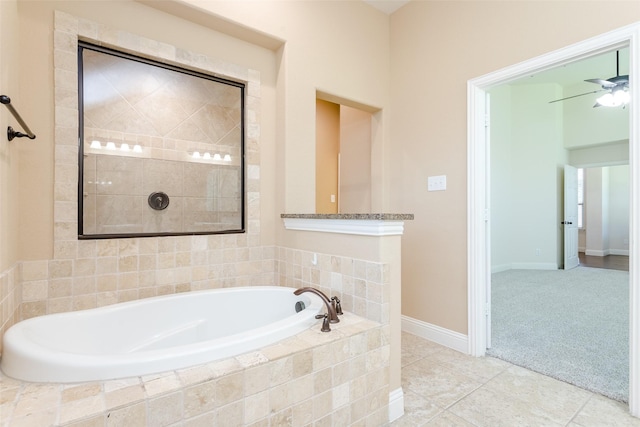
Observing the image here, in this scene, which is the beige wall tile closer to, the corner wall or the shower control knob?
the corner wall

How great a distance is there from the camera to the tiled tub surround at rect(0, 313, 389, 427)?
36.0 inches

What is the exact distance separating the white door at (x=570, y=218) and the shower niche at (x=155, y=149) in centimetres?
604

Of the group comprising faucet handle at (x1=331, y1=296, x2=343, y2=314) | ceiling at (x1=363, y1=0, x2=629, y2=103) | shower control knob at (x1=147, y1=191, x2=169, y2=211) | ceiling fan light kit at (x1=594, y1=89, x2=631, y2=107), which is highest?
ceiling at (x1=363, y1=0, x2=629, y2=103)

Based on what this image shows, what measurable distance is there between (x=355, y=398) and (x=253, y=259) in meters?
1.31

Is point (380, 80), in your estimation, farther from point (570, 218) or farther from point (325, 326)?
point (570, 218)

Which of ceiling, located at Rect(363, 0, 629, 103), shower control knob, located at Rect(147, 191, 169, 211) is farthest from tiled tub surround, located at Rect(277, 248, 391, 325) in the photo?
ceiling, located at Rect(363, 0, 629, 103)

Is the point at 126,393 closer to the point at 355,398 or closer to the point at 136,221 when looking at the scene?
the point at 355,398

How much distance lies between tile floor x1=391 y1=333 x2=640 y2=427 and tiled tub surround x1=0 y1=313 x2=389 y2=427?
35cm

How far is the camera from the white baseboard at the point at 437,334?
2465 mm

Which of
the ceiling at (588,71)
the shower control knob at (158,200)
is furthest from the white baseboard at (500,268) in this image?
the shower control knob at (158,200)

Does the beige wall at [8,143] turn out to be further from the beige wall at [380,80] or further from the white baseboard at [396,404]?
the white baseboard at [396,404]

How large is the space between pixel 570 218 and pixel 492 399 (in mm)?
5468

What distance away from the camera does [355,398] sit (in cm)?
148

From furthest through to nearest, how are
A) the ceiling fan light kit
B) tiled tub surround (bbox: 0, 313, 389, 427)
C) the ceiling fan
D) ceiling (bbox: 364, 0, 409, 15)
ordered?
1. the ceiling fan light kit
2. the ceiling fan
3. ceiling (bbox: 364, 0, 409, 15)
4. tiled tub surround (bbox: 0, 313, 389, 427)
